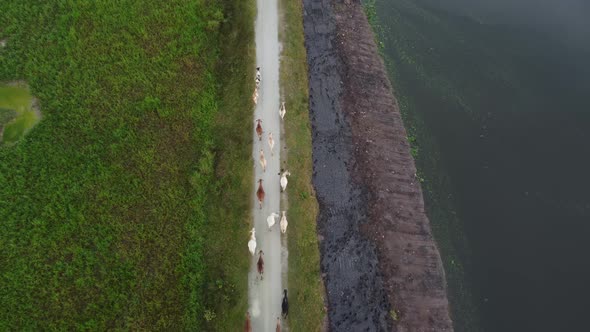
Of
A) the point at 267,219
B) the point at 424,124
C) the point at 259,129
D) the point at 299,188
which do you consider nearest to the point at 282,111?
the point at 259,129

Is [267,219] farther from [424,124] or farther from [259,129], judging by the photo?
[424,124]

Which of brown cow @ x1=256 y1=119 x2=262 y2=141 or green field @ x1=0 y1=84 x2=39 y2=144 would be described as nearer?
brown cow @ x1=256 y1=119 x2=262 y2=141

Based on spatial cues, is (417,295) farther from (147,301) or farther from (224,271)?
(147,301)

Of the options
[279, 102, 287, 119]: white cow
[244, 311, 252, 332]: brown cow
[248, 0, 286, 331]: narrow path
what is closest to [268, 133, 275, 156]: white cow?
[248, 0, 286, 331]: narrow path

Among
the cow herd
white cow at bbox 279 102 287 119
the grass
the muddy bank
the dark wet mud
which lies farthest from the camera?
white cow at bbox 279 102 287 119

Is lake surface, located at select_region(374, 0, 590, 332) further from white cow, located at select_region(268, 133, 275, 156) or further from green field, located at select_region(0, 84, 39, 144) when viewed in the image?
green field, located at select_region(0, 84, 39, 144)

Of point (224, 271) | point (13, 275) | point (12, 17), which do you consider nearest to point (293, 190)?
point (224, 271)

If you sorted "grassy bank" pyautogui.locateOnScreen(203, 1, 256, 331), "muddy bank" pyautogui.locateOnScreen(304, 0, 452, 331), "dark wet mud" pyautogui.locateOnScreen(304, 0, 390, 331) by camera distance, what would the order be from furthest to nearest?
"muddy bank" pyautogui.locateOnScreen(304, 0, 452, 331) < "dark wet mud" pyautogui.locateOnScreen(304, 0, 390, 331) < "grassy bank" pyautogui.locateOnScreen(203, 1, 256, 331)

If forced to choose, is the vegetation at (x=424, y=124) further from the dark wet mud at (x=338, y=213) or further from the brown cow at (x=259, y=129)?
the brown cow at (x=259, y=129)
